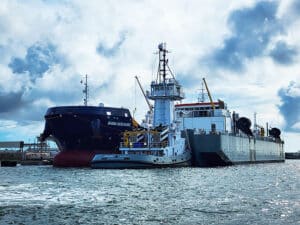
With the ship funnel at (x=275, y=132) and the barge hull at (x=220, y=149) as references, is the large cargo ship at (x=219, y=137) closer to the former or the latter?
the barge hull at (x=220, y=149)

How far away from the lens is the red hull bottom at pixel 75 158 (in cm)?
7694

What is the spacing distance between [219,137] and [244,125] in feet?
101

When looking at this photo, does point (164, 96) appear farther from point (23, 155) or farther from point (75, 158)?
point (23, 155)

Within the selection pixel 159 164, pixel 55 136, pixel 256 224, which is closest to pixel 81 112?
pixel 55 136

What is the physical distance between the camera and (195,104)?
315 ft

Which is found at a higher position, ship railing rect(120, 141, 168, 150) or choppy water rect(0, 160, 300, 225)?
ship railing rect(120, 141, 168, 150)

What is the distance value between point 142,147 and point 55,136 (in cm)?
1912

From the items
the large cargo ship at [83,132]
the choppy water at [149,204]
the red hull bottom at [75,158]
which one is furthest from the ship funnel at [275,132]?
the choppy water at [149,204]

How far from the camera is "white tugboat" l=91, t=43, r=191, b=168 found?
64500mm

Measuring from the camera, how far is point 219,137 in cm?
7762

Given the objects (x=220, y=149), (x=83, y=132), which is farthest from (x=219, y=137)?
(x=83, y=132)

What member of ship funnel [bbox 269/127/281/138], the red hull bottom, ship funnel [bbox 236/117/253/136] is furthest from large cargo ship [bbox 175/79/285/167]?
ship funnel [bbox 269/127/281/138]

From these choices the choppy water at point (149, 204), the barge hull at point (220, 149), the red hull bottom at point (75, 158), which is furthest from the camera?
the barge hull at point (220, 149)

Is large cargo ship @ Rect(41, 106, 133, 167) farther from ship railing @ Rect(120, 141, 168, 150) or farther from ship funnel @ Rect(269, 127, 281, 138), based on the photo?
ship funnel @ Rect(269, 127, 281, 138)
